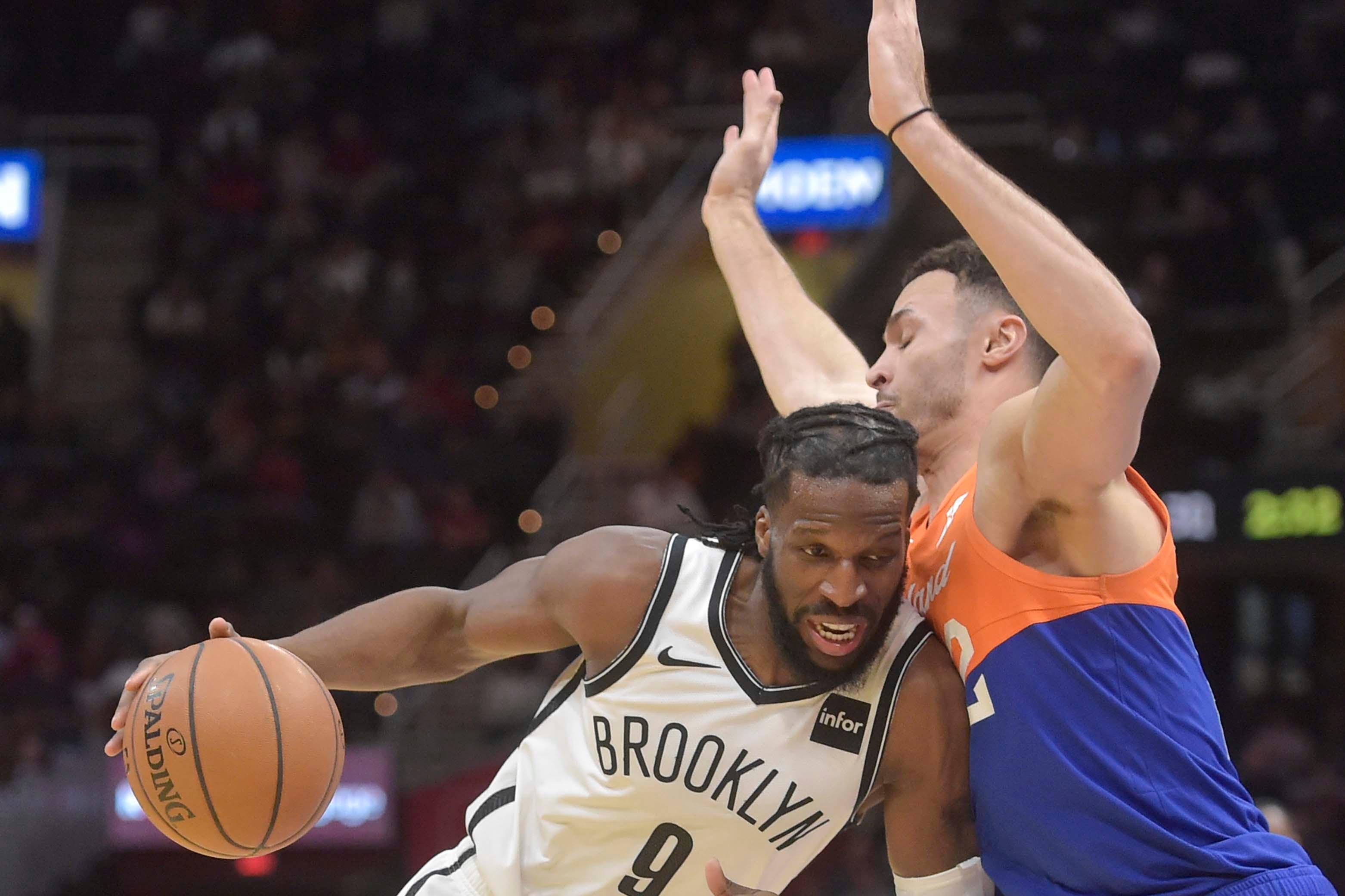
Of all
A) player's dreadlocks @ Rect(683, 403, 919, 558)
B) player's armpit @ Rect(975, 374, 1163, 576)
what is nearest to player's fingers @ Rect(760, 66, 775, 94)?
player's dreadlocks @ Rect(683, 403, 919, 558)

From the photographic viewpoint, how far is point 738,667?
10.7 ft

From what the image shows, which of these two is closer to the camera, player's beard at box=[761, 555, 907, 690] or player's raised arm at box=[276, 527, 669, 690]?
player's beard at box=[761, 555, 907, 690]

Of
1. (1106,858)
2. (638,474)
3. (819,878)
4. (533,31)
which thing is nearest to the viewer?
(1106,858)

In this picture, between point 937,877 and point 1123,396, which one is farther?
point 937,877

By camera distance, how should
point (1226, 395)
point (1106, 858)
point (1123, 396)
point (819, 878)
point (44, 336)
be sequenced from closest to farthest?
point (1123, 396), point (1106, 858), point (819, 878), point (1226, 395), point (44, 336)

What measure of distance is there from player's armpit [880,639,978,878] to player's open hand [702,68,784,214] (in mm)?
1857

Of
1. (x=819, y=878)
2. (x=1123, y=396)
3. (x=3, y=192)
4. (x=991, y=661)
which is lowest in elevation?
(x=819, y=878)

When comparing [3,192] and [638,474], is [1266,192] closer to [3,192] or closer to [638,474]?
[638,474]

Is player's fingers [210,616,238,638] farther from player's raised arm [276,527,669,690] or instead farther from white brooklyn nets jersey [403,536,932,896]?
white brooklyn nets jersey [403,536,932,896]

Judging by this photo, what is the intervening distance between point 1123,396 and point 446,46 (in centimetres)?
1265

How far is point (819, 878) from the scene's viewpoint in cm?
888

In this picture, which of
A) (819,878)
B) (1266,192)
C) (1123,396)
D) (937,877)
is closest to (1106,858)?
(937,877)

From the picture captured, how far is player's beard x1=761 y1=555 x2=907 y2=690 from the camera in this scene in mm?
3156

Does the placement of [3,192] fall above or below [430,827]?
above
